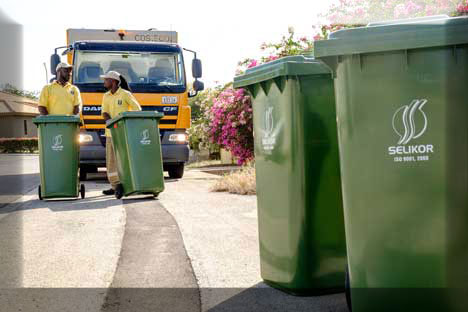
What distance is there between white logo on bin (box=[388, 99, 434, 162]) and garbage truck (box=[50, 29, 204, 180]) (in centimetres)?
992

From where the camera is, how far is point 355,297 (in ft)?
12.1

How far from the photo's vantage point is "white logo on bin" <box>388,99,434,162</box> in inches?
135

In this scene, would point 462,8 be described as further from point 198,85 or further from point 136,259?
point 198,85

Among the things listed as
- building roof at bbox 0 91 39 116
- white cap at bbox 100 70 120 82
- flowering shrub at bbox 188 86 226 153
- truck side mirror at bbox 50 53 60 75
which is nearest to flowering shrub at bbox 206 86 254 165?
truck side mirror at bbox 50 53 60 75

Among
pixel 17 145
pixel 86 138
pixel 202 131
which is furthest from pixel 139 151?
pixel 17 145

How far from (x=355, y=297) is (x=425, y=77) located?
1.14 m

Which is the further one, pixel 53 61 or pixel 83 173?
pixel 83 173

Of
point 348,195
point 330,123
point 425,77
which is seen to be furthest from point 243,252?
point 425,77

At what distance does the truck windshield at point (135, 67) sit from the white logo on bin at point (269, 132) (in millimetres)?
8947

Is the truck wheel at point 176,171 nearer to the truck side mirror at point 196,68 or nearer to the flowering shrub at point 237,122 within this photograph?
the flowering shrub at point 237,122

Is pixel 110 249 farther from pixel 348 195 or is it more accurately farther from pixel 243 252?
pixel 348 195

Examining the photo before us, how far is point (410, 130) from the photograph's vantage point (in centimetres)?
344

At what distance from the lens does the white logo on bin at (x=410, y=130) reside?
3420 millimetres

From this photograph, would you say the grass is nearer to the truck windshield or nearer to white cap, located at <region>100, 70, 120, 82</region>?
white cap, located at <region>100, 70, 120, 82</region>
